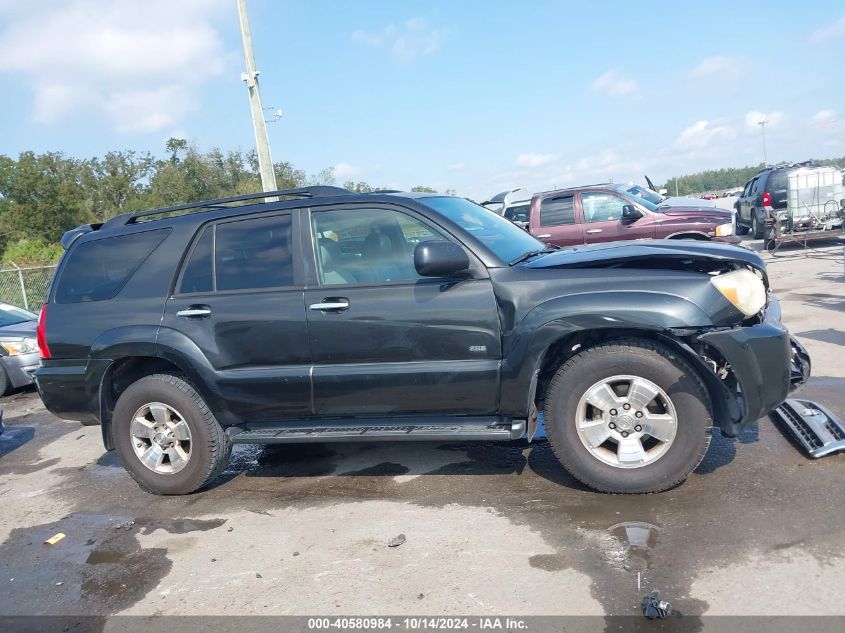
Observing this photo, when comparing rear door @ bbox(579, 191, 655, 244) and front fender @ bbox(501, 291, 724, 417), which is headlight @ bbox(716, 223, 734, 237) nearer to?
rear door @ bbox(579, 191, 655, 244)

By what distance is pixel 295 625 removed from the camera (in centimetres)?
307

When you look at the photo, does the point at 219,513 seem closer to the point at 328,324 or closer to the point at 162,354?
the point at 162,354

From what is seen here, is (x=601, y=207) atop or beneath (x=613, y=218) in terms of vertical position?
atop

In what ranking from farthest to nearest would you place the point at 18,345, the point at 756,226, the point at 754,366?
the point at 756,226
the point at 18,345
the point at 754,366

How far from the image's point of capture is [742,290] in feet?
12.4

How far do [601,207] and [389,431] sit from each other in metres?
8.78

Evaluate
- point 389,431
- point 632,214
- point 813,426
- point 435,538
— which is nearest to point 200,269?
point 389,431

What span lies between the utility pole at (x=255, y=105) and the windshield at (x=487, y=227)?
10782mm

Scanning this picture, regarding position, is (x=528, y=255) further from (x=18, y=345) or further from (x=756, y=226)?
(x=756, y=226)

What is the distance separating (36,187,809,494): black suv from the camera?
12.5 ft

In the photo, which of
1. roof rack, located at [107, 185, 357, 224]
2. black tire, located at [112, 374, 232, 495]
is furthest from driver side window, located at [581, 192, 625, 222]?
black tire, located at [112, 374, 232, 495]

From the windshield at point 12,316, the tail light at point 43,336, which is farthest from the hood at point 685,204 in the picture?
the windshield at point 12,316

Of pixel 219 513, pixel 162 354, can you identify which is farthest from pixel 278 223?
pixel 219 513

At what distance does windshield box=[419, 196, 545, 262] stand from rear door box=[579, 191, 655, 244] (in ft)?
22.0
